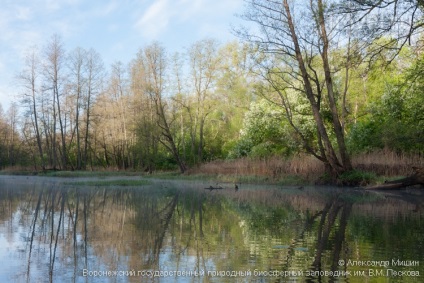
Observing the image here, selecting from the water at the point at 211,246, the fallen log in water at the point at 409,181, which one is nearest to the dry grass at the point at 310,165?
the fallen log in water at the point at 409,181

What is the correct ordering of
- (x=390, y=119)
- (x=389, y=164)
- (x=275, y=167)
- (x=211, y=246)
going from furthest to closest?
(x=390, y=119) < (x=275, y=167) < (x=389, y=164) < (x=211, y=246)

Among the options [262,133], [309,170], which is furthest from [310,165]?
[262,133]

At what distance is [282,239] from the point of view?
5.62 m

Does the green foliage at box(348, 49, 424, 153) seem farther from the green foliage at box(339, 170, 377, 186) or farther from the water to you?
the water

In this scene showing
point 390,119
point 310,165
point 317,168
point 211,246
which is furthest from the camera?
point 390,119

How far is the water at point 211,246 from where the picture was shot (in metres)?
3.79

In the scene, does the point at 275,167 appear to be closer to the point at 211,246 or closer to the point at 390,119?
the point at 390,119

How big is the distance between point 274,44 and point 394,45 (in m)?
8.11

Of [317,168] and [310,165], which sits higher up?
[310,165]

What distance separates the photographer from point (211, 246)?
509 cm

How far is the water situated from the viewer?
12.4 feet

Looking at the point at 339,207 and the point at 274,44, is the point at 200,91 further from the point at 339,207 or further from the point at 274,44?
the point at 339,207

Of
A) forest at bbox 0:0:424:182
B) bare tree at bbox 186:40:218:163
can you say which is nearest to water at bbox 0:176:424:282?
forest at bbox 0:0:424:182

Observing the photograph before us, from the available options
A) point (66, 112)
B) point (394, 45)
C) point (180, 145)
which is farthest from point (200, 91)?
point (394, 45)
